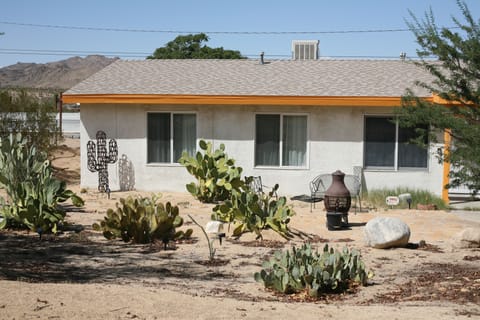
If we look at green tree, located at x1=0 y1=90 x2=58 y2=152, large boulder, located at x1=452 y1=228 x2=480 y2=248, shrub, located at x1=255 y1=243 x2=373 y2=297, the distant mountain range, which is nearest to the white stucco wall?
green tree, located at x1=0 y1=90 x2=58 y2=152

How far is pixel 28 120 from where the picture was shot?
23578 mm

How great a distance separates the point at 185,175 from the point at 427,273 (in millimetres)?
10200

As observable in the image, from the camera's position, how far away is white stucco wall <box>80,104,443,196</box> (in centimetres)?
1858

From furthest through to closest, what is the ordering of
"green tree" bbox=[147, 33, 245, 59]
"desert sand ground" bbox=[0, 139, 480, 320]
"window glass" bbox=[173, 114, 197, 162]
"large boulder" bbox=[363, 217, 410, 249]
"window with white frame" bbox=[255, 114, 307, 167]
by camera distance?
"green tree" bbox=[147, 33, 245, 59]
"window glass" bbox=[173, 114, 197, 162]
"window with white frame" bbox=[255, 114, 307, 167]
"large boulder" bbox=[363, 217, 410, 249]
"desert sand ground" bbox=[0, 139, 480, 320]

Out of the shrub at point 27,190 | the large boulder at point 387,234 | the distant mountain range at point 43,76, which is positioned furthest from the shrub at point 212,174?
the distant mountain range at point 43,76

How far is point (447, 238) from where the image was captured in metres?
13.3

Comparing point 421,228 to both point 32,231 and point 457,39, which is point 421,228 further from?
point 32,231

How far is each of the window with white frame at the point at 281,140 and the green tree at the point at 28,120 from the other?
816 cm

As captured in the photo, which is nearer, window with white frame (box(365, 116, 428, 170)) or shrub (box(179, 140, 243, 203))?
shrub (box(179, 140, 243, 203))

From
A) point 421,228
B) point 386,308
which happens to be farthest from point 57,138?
point 386,308

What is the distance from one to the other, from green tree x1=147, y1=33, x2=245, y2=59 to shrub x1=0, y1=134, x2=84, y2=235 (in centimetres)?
3465

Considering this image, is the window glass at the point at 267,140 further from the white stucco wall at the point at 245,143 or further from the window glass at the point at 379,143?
the window glass at the point at 379,143

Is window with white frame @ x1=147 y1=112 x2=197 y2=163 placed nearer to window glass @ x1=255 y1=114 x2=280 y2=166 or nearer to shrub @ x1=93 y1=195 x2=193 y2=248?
window glass @ x1=255 y1=114 x2=280 y2=166

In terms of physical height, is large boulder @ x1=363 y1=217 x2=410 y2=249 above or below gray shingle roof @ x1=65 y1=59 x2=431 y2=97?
below
